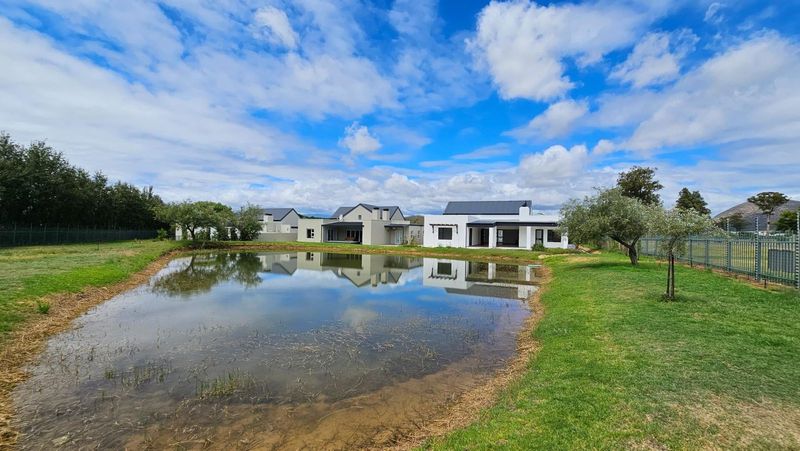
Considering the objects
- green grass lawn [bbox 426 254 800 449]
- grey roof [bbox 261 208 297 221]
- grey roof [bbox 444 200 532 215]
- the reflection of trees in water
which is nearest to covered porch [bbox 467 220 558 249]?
grey roof [bbox 444 200 532 215]

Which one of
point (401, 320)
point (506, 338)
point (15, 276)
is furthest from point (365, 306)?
point (15, 276)

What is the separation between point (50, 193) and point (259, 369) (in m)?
45.0

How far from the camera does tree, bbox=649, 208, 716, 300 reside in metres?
11.1

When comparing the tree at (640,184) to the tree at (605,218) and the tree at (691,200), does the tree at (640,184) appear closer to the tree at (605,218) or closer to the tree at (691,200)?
the tree at (691,200)

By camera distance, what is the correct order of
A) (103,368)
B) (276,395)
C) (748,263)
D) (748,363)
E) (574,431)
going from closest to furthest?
1. (574,431)
2. (748,363)
3. (276,395)
4. (103,368)
5. (748,263)

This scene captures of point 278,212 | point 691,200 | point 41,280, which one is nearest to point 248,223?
point 278,212

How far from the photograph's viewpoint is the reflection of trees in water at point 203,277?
59.4 ft

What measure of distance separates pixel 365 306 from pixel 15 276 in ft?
43.7

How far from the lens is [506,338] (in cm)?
1077

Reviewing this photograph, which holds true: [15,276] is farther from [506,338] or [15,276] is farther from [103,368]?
[506,338]

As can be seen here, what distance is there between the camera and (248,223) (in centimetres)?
5341

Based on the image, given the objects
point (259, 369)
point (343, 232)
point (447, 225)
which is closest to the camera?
point (259, 369)

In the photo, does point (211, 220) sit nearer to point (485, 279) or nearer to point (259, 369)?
point (485, 279)

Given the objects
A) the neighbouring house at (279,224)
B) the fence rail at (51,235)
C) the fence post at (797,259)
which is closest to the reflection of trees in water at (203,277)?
the fence rail at (51,235)
